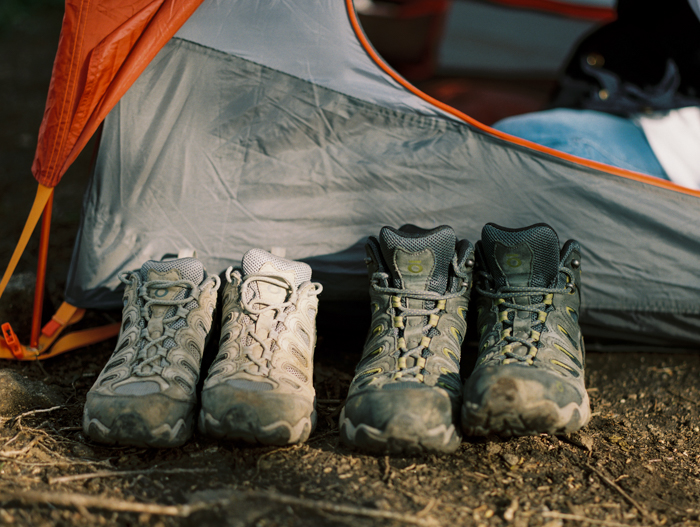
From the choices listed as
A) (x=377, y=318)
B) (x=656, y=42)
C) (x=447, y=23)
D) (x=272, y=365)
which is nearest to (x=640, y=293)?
(x=377, y=318)

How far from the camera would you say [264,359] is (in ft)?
4.32

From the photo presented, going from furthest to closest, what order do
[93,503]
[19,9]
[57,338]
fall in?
[19,9] → [57,338] → [93,503]

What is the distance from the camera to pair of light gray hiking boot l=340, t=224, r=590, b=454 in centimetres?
118

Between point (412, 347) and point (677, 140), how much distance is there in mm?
1448

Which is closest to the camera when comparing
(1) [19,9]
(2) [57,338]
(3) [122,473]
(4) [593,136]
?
(3) [122,473]

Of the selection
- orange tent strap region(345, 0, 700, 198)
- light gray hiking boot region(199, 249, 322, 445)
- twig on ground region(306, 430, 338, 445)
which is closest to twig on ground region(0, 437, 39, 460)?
light gray hiking boot region(199, 249, 322, 445)

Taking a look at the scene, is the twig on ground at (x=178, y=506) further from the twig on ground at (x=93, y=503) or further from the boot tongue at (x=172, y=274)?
the boot tongue at (x=172, y=274)

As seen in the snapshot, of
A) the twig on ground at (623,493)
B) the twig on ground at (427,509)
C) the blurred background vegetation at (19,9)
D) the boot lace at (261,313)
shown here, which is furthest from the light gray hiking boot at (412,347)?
the blurred background vegetation at (19,9)

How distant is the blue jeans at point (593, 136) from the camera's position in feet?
6.14

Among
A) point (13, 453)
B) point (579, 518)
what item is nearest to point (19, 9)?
point (13, 453)

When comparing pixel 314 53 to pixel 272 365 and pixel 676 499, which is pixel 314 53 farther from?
pixel 676 499

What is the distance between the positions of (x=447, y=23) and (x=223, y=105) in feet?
10.4

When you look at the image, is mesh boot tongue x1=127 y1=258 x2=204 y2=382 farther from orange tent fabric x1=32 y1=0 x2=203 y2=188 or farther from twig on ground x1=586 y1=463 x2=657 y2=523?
twig on ground x1=586 y1=463 x2=657 y2=523

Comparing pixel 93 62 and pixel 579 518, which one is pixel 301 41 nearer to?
pixel 93 62
